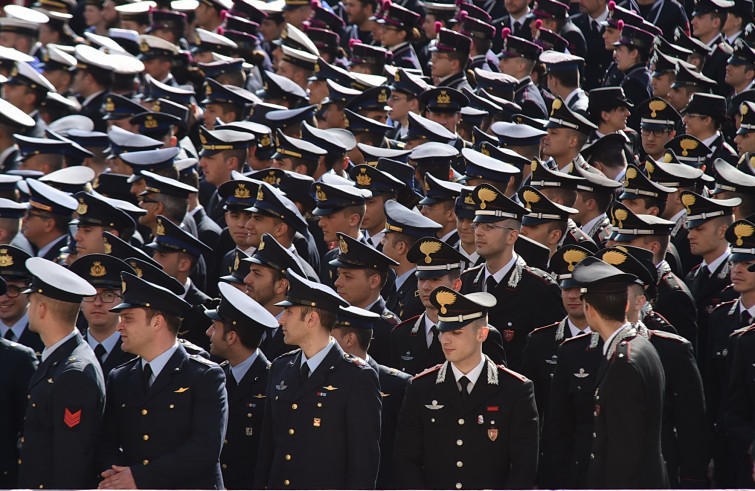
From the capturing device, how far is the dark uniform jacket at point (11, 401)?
6.73 meters

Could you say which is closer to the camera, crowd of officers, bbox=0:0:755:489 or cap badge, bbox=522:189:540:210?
crowd of officers, bbox=0:0:755:489

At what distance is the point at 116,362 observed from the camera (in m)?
7.28

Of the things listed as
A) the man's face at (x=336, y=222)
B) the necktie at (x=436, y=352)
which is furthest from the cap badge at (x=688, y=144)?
the necktie at (x=436, y=352)

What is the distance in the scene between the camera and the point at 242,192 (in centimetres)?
930

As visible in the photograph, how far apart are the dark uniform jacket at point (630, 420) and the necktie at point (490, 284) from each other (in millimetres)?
2025

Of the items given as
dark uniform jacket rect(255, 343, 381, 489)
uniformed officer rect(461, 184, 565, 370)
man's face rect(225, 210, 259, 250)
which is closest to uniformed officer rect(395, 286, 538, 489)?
dark uniform jacket rect(255, 343, 381, 489)

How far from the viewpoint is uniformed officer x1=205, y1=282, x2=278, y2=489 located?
6918 mm

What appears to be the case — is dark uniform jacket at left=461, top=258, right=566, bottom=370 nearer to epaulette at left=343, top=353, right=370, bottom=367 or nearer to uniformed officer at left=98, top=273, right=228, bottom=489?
epaulette at left=343, top=353, right=370, bottom=367

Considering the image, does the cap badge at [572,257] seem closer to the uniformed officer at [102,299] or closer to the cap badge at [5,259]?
the uniformed officer at [102,299]

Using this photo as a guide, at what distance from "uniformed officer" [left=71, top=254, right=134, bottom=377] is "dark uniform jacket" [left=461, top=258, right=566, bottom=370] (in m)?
2.25

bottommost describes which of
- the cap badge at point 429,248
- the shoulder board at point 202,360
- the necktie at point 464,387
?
the shoulder board at point 202,360

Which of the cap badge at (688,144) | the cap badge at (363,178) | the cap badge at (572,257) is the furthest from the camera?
the cap badge at (688,144)

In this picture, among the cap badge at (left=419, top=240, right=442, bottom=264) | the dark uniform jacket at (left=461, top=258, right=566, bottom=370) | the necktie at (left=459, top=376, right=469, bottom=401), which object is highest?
the necktie at (left=459, top=376, right=469, bottom=401)

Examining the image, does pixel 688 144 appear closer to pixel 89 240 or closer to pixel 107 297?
pixel 89 240
